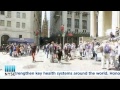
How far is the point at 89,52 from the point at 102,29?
7.32 meters

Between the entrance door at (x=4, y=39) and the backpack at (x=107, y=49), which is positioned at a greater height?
the entrance door at (x=4, y=39)

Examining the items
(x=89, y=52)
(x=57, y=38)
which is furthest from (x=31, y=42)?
(x=89, y=52)

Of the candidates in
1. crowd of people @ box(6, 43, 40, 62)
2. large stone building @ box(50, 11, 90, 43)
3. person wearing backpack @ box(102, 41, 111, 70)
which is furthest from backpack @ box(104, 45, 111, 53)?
crowd of people @ box(6, 43, 40, 62)

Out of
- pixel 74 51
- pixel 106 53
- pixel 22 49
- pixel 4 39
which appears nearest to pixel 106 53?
pixel 106 53

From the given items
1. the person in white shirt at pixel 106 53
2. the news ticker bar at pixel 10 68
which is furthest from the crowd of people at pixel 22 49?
the person in white shirt at pixel 106 53

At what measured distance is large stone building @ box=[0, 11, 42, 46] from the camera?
35.2ft

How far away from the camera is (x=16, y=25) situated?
12664mm

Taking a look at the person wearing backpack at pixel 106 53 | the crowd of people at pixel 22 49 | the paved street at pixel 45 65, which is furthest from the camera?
the crowd of people at pixel 22 49

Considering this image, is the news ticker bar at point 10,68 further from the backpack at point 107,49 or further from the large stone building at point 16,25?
the backpack at point 107,49

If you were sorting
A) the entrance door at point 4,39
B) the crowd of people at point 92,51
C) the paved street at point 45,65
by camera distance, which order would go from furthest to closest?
the entrance door at point 4,39 → the crowd of people at point 92,51 → the paved street at point 45,65

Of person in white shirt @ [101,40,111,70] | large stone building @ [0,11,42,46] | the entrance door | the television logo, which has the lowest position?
the television logo

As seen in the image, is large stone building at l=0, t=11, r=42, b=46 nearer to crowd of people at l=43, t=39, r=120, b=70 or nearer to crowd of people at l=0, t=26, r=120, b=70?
crowd of people at l=0, t=26, r=120, b=70

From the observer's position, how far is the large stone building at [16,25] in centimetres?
1073
